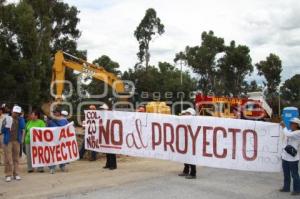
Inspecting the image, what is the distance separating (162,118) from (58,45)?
A: 3872 cm

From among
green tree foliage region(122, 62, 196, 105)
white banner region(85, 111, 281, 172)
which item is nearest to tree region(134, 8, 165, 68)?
green tree foliage region(122, 62, 196, 105)

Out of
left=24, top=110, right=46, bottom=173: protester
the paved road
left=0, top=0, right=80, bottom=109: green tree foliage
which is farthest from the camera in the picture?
left=0, top=0, right=80, bottom=109: green tree foliage

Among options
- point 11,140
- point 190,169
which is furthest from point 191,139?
point 11,140

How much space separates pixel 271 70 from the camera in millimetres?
64188

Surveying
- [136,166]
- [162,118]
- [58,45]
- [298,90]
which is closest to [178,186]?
[162,118]

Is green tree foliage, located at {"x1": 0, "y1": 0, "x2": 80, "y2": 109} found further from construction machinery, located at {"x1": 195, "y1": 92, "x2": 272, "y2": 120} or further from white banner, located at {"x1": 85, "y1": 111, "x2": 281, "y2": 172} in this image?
white banner, located at {"x1": 85, "y1": 111, "x2": 281, "y2": 172}

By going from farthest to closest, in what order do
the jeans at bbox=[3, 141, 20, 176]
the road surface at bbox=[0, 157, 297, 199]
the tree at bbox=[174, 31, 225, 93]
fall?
the tree at bbox=[174, 31, 225, 93] → the jeans at bbox=[3, 141, 20, 176] → the road surface at bbox=[0, 157, 297, 199]

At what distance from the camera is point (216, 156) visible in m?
12.5

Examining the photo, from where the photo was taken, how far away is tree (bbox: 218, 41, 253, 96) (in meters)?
64.8

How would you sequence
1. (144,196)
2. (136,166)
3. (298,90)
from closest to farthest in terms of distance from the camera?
(144,196) → (136,166) → (298,90)

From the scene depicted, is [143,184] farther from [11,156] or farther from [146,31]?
[146,31]

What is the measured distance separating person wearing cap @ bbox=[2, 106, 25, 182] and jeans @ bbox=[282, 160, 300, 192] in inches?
262

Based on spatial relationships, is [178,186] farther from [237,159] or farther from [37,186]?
[37,186]

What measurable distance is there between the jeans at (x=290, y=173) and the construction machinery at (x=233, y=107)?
24.2 meters
